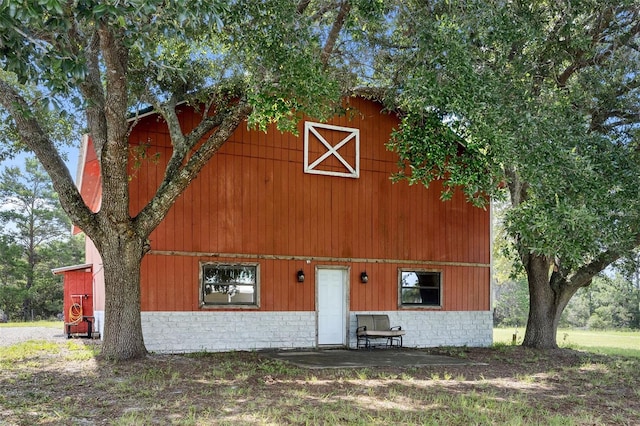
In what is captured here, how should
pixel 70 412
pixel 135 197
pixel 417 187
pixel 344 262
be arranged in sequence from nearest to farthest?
pixel 70 412 → pixel 135 197 → pixel 344 262 → pixel 417 187

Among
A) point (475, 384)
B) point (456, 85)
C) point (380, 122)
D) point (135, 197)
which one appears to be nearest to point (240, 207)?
point (135, 197)

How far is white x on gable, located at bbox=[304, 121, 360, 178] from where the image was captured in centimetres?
1319

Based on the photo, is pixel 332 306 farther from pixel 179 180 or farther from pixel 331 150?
pixel 179 180

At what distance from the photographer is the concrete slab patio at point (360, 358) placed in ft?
34.1

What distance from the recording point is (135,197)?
37.6ft

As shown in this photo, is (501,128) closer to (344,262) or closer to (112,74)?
(344,262)

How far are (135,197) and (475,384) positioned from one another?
692 cm

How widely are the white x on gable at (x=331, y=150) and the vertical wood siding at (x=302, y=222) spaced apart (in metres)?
0.12

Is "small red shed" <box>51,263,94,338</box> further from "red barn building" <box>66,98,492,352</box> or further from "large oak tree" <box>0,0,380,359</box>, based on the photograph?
"large oak tree" <box>0,0,380,359</box>

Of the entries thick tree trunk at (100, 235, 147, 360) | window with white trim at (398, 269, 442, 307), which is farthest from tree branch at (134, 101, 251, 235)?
window with white trim at (398, 269, 442, 307)

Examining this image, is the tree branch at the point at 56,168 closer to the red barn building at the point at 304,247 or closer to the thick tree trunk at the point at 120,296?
the thick tree trunk at the point at 120,296

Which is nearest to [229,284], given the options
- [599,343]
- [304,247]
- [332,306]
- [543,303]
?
[304,247]

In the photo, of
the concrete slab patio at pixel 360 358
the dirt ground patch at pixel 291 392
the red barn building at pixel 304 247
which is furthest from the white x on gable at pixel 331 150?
the dirt ground patch at pixel 291 392

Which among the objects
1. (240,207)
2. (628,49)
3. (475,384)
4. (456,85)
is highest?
(628,49)
